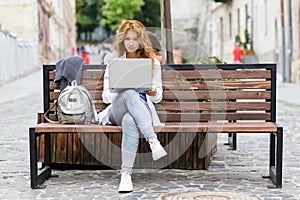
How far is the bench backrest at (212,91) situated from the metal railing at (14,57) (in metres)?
17.6

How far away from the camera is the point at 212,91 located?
5.95 m

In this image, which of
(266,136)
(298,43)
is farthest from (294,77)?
(266,136)

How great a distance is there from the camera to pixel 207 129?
532 cm

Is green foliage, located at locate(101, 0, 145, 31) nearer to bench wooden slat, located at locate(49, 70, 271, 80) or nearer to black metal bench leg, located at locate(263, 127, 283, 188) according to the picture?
bench wooden slat, located at locate(49, 70, 271, 80)

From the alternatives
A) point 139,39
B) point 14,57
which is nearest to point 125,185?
point 139,39

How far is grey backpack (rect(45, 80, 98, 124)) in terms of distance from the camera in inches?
221

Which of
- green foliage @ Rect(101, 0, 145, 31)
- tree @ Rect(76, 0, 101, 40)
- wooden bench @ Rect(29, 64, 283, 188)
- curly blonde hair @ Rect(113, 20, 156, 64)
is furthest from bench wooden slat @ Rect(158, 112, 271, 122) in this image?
tree @ Rect(76, 0, 101, 40)

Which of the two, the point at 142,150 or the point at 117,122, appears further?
the point at 142,150

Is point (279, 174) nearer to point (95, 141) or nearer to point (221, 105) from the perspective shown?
point (221, 105)

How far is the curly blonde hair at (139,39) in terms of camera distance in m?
5.70

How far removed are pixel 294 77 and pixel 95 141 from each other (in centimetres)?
2085

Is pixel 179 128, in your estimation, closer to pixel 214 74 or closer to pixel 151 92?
A: pixel 151 92

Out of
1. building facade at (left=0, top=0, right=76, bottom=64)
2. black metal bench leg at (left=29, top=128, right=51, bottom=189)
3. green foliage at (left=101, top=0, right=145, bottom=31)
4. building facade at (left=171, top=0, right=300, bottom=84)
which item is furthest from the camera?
green foliage at (left=101, top=0, right=145, bottom=31)

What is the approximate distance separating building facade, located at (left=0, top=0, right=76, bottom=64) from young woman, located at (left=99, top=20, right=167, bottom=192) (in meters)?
27.8
